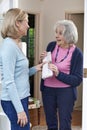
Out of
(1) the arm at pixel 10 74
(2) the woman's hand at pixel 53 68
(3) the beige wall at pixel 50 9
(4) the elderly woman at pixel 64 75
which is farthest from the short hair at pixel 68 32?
(3) the beige wall at pixel 50 9

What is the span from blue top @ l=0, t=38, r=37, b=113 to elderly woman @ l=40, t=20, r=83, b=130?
624mm

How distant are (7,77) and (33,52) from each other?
14.8ft

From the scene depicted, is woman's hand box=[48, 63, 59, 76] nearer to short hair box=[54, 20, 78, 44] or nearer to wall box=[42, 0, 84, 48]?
short hair box=[54, 20, 78, 44]

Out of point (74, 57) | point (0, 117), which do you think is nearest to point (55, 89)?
point (74, 57)

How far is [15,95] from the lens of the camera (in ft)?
5.84

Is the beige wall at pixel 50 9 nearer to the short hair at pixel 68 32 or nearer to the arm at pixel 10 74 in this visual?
the short hair at pixel 68 32

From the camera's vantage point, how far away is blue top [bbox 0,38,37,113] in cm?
177

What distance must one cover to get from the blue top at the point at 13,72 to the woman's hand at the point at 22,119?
26mm

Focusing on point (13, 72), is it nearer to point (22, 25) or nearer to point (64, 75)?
point (22, 25)

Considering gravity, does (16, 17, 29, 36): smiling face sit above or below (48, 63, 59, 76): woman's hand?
above

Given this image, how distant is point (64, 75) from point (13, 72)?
73 centimetres

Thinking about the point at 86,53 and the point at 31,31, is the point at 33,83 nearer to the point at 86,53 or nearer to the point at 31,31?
the point at 31,31

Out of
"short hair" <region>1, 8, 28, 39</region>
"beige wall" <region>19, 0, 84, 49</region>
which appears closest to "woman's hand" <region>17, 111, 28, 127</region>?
"short hair" <region>1, 8, 28, 39</region>

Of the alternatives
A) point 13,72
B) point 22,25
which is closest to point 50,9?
point 22,25
